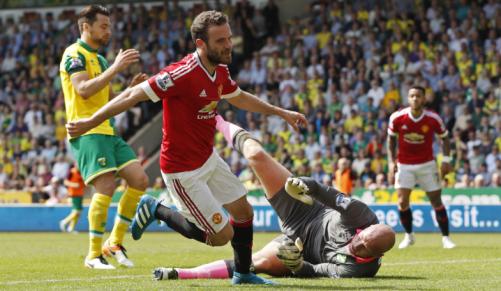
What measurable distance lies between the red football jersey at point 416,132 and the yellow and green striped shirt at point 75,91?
608 centimetres

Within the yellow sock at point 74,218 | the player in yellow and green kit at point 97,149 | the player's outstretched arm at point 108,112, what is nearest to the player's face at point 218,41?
the player's outstretched arm at point 108,112

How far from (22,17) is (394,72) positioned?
588 inches

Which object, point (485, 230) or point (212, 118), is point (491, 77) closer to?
point (485, 230)

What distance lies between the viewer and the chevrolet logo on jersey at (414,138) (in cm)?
1575

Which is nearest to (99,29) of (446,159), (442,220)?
(446,159)

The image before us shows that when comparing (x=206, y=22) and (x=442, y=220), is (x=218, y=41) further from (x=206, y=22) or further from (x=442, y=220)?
(x=442, y=220)

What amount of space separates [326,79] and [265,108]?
18004 mm

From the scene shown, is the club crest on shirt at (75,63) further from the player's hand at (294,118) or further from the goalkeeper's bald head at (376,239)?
the goalkeeper's bald head at (376,239)

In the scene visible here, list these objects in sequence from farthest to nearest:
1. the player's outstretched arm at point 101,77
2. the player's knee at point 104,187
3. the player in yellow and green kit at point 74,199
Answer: the player in yellow and green kit at point 74,199 < the player's knee at point 104,187 < the player's outstretched arm at point 101,77

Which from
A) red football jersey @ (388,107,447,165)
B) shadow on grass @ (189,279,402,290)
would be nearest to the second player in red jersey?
red football jersey @ (388,107,447,165)

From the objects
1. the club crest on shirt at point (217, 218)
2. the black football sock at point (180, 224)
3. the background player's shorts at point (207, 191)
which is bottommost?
the black football sock at point (180, 224)

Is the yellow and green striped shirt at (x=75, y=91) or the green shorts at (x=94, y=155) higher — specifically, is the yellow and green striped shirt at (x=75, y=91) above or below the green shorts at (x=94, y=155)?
above

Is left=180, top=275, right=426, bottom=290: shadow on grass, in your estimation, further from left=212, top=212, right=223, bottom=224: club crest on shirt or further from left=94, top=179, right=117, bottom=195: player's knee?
left=94, top=179, right=117, bottom=195: player's knee

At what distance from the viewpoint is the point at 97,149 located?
10734 millimetres
